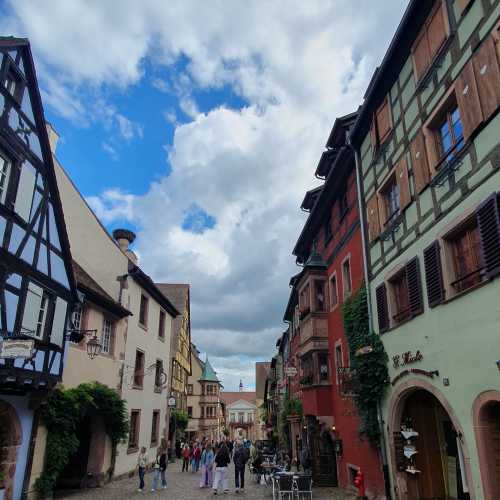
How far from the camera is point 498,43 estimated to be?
24.3 feet

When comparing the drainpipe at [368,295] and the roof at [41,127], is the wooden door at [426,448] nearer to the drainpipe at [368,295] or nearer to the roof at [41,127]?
the drainpipe at [368,295]

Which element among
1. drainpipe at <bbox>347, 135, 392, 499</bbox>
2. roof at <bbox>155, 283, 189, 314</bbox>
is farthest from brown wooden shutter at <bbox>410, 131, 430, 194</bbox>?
roof at <bbox>155, 283, 189, 314</bbox>

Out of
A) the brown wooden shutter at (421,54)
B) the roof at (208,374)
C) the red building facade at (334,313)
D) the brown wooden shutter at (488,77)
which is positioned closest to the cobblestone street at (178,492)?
the red building facade at (334,313)

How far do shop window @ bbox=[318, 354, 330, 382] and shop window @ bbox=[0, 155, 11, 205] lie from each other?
1204cm

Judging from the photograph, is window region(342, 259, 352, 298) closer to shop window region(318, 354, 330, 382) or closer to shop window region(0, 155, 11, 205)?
shop window region(318, 354, 330, 382)

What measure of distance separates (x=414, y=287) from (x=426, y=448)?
14.3 feet

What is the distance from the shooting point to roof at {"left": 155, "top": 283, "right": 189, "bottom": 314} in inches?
1554

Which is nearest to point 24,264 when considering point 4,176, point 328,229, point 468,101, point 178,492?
point 4,176

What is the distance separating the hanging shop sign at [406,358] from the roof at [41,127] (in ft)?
33.4

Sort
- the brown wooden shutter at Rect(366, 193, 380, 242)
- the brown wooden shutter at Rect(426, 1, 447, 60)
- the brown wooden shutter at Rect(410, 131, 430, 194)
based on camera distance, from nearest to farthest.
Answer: the brown wooden shutter at Rect(426, 1, 447, 60), the brown wooden shutter at Rect(410, 131, 430, 194), the brown wooden shutter at Rect(366, 193, 380, 242)

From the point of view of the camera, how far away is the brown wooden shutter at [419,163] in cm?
979

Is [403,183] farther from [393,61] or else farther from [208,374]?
[208,374]

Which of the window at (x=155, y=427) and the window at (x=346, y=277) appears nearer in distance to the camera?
the window at (x=346, y=277)

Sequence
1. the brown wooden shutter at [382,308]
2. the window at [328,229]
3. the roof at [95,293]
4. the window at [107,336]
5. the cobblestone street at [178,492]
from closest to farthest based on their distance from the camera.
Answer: the brown wooden shutter at [382,308] → the cobblestone street at [178,492] → the roof at [95,293] → the window at [328,229] → the window at [107,336]
